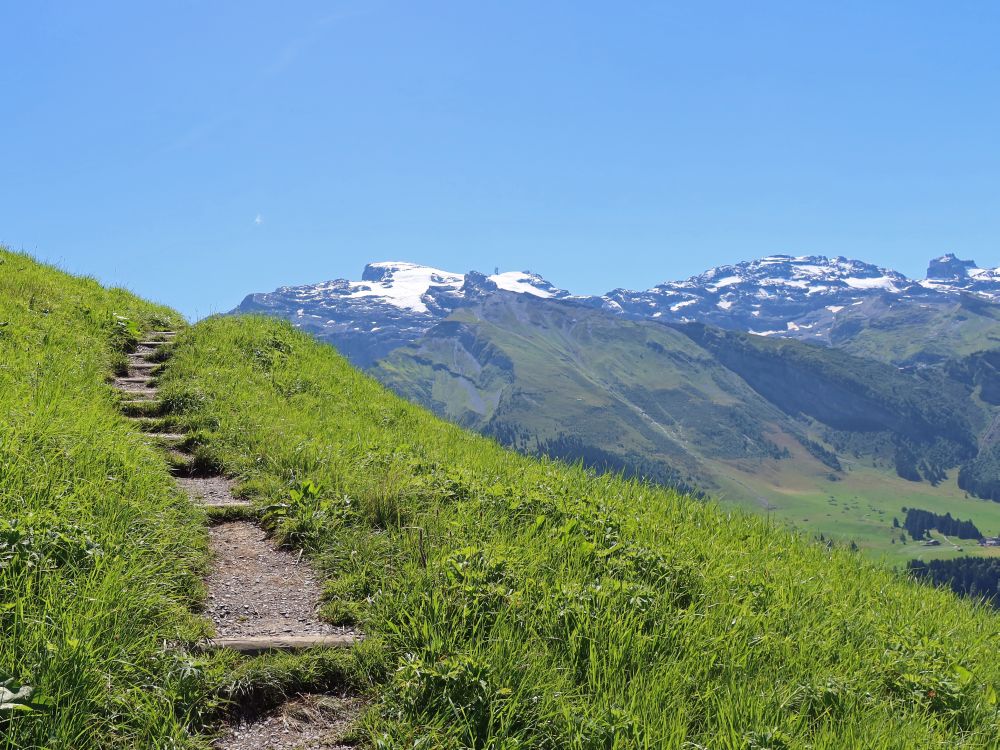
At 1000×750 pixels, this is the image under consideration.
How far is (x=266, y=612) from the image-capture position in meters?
7.00

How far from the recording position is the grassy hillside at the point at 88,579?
4.89 metres

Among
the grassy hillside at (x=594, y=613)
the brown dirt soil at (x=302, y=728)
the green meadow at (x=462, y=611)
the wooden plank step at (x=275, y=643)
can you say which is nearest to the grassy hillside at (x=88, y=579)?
the green meadow at (x=462, y=611)

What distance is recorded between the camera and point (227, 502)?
984 centimetres

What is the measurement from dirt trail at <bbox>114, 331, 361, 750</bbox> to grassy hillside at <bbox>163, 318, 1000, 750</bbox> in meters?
0.31

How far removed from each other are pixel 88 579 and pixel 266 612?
174 centimetres

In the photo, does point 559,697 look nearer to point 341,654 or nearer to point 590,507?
point 341,654

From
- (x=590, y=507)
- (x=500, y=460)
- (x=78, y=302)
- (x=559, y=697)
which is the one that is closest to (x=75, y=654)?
(x=559, y=697)

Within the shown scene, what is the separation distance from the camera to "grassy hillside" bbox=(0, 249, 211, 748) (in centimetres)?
489

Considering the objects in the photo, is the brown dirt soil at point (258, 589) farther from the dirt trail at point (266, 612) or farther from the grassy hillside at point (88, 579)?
the grassy hillside at point (88, 579)

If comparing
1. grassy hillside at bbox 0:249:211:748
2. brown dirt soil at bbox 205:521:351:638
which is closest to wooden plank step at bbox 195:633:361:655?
brown dirt soil at bbox 205:521:351:638

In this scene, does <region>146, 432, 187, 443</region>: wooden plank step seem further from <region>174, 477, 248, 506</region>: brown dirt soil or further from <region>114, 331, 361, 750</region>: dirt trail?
<region>174, 477, 248, 506</region>: brown dirt soil

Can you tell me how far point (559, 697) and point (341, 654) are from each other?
2062 mm

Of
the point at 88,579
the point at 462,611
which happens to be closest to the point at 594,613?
the point at 462,611

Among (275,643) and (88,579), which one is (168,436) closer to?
(88,579)
